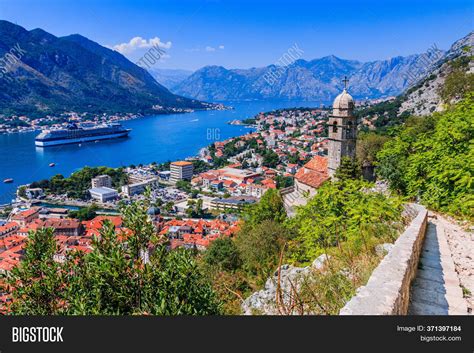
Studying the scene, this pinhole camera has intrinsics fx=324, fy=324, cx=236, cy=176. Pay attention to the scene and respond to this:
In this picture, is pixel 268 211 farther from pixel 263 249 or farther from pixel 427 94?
pixel 427 94

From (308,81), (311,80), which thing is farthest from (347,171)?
(308,81)

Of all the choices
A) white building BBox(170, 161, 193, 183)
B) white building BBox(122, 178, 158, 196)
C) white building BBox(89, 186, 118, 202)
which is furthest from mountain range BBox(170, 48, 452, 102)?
white building BBox(89, 186, 118, 202)

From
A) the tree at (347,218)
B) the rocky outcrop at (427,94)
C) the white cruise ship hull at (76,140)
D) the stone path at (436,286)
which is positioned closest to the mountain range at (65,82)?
the white cruise ship hull at (76,140)

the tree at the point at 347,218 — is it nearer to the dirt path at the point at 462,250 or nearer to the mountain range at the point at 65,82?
the dirt path at the point at 462,250

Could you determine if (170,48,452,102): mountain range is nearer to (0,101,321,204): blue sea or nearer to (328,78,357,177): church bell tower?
(0,101,321,204): blue sea

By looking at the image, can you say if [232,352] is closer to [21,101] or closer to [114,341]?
[114,341]

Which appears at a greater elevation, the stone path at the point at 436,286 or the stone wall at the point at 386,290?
the stone wall at the point at 386,290
